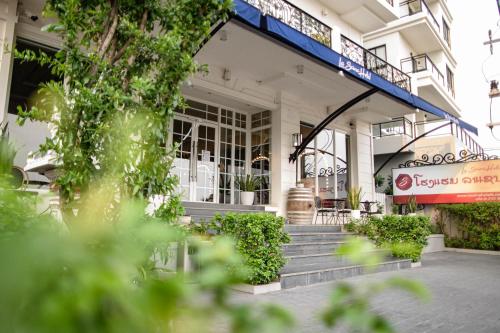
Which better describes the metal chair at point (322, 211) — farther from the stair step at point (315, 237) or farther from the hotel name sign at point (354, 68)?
the hotel name sign at point (354, 68)

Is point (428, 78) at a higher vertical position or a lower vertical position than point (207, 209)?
higher

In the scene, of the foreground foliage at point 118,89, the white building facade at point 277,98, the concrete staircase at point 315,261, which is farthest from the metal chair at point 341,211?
the foreground foliage at point 118,89

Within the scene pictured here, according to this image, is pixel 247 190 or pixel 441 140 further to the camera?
pixel 441 140

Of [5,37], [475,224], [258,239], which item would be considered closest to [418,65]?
[475,224]

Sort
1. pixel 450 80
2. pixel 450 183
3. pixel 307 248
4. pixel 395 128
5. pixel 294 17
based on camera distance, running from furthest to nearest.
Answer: pixel 450 80 → pixel 395 128 → pixel 450 183 → pixel 294 17 → pixel 307 248

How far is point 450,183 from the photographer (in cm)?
1230

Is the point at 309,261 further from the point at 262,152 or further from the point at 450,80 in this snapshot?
the point at 450,80

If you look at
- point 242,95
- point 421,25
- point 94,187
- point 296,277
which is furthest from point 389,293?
point 421,25

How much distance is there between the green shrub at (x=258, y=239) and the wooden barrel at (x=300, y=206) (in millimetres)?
4385

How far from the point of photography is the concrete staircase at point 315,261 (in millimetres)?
5598

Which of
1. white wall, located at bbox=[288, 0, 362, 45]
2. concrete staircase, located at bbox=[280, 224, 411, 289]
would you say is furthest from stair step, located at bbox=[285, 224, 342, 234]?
white wall, located at bbox=[288, 0, 362, 45]

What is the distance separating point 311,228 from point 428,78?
11850 mm

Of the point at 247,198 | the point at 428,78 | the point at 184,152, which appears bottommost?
the point at 247,198

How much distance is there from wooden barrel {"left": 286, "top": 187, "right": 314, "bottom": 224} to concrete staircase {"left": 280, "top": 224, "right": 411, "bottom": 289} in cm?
69
